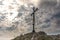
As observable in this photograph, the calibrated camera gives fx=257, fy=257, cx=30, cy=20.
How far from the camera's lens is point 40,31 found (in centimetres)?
12150

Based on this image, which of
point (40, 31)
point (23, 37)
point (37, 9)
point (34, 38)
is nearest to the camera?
point (37, 9)

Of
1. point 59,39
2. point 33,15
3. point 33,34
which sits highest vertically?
point 33,15

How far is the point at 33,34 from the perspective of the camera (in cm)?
10338

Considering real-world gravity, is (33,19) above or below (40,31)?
above

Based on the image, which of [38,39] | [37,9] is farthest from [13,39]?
[37,9]

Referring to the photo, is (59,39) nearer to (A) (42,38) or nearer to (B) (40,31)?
(B) (40,31)

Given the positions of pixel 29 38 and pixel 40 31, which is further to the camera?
pixel 40 31

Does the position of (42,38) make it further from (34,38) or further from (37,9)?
(37,9)

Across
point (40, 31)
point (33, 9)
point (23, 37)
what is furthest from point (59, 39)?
point (33, 9)

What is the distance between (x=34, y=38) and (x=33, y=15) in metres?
9.80

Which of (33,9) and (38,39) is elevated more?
(33,9)

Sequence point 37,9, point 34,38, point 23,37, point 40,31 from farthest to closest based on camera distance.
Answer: point 40,31
point 23,37
point 34,38
point 37,9

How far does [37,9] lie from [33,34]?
11.6m

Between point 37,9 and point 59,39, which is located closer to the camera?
point 37,9
